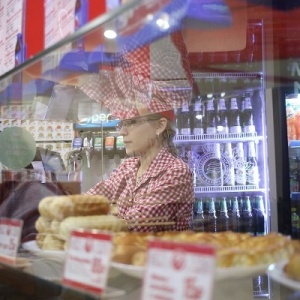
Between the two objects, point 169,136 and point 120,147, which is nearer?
point 120,147

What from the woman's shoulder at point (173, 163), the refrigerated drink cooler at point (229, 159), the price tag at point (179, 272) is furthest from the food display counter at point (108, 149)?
the refrigerated drink cooler at point (229, 159)

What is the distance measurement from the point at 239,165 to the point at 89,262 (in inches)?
95.9

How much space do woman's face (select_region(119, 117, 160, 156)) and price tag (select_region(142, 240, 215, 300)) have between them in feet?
2.73

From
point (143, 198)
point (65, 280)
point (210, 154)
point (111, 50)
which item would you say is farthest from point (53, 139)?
point (210, 154)

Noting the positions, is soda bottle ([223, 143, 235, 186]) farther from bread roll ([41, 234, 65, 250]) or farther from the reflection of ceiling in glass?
bread roll ([41, 234, 65, 250])

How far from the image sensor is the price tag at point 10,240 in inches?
35.4

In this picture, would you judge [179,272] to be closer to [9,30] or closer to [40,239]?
[40,239]

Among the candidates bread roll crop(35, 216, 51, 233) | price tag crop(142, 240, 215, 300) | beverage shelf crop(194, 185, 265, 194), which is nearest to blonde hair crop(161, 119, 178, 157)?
bread roll crop(35, 216, 51, 233)

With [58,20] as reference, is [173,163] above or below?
below

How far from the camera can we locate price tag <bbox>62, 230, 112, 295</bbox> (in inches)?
24.9

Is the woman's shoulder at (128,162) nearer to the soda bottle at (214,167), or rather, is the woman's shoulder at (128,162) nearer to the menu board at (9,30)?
the menu board at (9,30)

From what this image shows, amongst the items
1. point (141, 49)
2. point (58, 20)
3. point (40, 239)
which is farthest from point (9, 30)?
point (40, 239)

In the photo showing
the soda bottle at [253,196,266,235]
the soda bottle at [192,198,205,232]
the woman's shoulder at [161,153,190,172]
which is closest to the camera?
the soda bottle at [192,198,205,232]

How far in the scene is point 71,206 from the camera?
0.89 m
